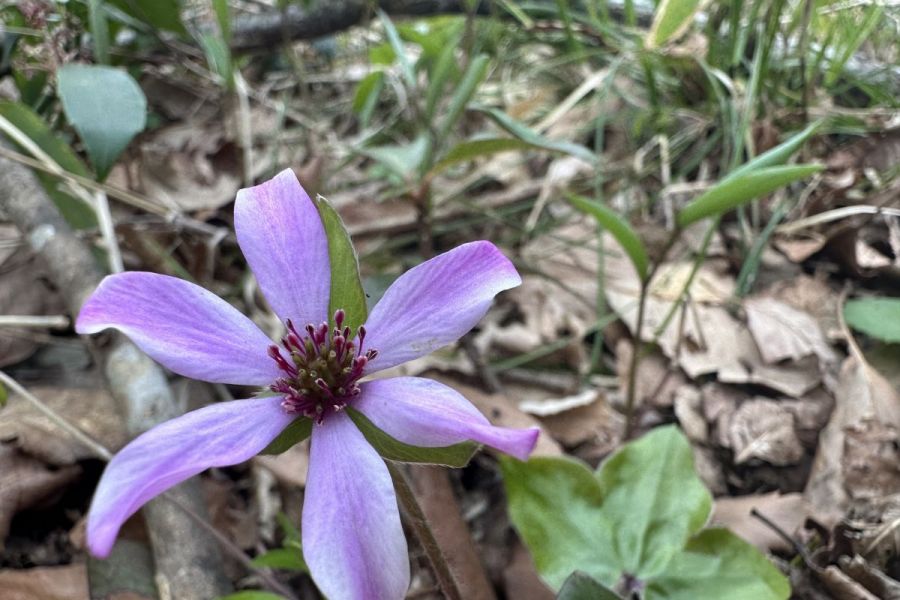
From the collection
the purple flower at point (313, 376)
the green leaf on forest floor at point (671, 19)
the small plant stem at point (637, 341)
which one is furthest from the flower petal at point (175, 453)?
the green leaf on forest floor at point (671, 19)

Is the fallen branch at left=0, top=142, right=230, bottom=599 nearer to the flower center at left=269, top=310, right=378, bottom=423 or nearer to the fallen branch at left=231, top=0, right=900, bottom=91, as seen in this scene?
the flower center at left=269, top=310, right=378, bottom=423

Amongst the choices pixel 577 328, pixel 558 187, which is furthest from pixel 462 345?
pixel 558 187

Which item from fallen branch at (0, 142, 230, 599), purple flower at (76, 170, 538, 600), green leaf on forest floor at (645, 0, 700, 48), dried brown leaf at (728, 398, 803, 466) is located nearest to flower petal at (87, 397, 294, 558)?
purple flower at (76, 170, 538, 600)

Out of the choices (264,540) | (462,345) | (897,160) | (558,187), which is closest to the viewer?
(264,540)

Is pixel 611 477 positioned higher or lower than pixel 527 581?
higher

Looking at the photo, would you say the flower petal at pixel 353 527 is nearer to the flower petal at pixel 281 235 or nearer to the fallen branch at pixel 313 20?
the flower petal at pixel 281 235

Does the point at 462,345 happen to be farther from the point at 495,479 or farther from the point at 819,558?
the point at 819,558

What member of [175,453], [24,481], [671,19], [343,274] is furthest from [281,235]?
[671,19]
